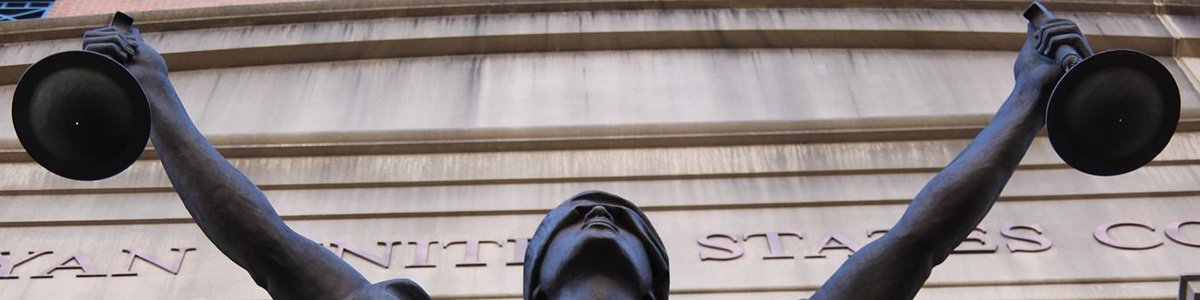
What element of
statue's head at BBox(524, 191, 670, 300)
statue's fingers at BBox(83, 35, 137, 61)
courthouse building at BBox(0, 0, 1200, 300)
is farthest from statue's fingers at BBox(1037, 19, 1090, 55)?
courthouse building at BBox(0, 0, 1200, 300)

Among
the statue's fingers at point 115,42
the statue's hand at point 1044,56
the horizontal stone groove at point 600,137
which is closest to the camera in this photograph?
the statue's fingers at point 115,42

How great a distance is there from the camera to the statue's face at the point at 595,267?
330cm

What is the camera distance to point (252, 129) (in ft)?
34.8

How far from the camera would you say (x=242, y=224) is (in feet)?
11.2

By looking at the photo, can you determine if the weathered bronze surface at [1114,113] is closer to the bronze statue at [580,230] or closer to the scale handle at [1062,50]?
the scale handle at [1062,50]

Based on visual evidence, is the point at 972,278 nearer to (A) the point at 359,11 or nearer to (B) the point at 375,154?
(B) the point at 375,154

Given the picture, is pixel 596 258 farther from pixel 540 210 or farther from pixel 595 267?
pixel 540 210

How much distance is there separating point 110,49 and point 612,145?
21.0 feet

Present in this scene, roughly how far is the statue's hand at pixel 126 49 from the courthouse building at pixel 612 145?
4.51m

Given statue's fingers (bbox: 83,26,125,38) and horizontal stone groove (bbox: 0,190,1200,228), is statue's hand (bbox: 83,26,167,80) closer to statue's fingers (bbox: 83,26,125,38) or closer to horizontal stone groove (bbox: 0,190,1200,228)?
statue's fingers (bbox: 83,26,125,38)

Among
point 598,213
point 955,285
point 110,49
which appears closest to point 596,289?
point 598,213

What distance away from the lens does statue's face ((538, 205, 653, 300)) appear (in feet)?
A: 10.8

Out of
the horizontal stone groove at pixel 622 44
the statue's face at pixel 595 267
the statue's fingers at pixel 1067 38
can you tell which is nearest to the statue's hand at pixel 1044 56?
the statue's fingers at pixel 1067 38

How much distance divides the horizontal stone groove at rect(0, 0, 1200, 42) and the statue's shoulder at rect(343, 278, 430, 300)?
906 centimetres
